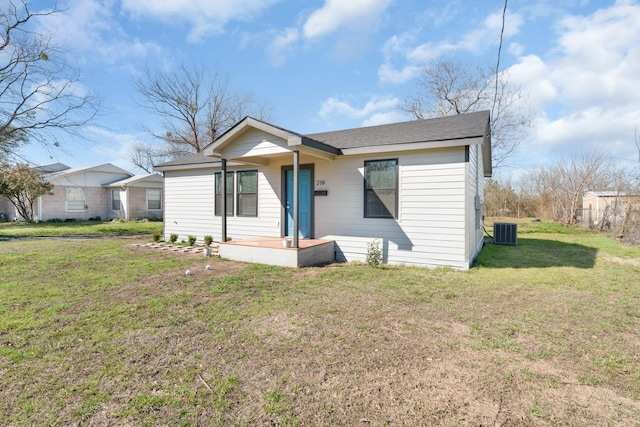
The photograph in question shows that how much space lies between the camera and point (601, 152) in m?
18.2

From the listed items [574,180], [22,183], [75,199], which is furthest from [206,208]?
[574,180]

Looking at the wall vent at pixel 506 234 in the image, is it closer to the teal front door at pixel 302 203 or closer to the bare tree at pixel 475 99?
the teal front door at pixel 302 203

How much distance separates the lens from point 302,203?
8.50 metres

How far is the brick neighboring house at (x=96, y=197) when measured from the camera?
1931 centimetres

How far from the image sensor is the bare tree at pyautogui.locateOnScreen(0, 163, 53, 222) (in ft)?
54.9

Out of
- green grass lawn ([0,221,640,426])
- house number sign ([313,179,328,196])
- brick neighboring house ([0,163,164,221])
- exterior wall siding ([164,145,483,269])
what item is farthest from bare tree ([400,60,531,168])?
brick neighboring house ([0,163,164,221])

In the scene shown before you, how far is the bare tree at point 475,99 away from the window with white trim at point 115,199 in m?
20.6

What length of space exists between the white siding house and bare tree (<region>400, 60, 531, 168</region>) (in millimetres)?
12256

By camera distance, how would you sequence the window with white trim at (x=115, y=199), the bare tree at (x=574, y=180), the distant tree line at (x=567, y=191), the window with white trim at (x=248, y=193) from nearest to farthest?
the window with white trim at (x=248, y=193), the distant tree line at (x=567, y=191), the bare tree at (x=574, y=180), the window with white trim at (x=115, y=199)

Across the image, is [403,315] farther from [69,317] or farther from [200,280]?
[69,317]

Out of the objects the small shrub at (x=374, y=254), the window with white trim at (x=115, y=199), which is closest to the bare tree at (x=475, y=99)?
the small shrub at (x=374, y=254)

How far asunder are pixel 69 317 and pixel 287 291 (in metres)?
2.82

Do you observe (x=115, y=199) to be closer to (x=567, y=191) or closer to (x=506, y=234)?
(x=506, y=234)

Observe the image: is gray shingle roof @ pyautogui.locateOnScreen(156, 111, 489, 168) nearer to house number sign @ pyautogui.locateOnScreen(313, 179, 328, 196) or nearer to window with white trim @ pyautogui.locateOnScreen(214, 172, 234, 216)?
window with white trim @ pyautogui.locateOnScreen(214, 172, 234, 216)
